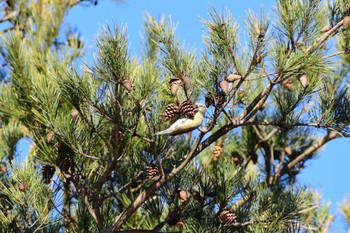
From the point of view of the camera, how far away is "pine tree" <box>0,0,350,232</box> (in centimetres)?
146

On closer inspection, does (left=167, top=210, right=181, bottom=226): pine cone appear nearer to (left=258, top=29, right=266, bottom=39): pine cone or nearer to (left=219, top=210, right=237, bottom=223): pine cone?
(left=219, top=210, right=237, bottom=223): pine cone

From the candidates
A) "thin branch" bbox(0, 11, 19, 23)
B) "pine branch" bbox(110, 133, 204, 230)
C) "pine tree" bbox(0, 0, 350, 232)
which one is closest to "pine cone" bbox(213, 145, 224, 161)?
"pine tree" bbox(0, 0, 350, 232)

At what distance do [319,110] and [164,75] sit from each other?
1.00ft

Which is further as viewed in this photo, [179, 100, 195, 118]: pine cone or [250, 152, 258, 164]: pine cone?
[250, 152, 258, 164]: pine cone

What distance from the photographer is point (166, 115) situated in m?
1.46

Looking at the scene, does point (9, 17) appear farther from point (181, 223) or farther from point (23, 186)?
point (181, 223)

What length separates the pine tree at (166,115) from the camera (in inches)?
57.4

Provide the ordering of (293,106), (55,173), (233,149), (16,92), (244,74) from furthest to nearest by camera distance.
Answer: (233,149), (16,92), (55,173), (293,106), (244,74)

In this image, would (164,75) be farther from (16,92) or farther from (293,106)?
(16,92)

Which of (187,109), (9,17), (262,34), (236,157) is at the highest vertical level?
(9,17)

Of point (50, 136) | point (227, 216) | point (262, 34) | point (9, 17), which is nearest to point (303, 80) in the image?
point (262, 34)

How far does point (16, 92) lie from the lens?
6.04 ft

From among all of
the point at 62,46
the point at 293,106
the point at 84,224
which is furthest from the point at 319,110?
the point at 62,46

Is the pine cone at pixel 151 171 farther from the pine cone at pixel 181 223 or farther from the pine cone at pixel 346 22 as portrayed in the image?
the pine cone at pixel 346 22
